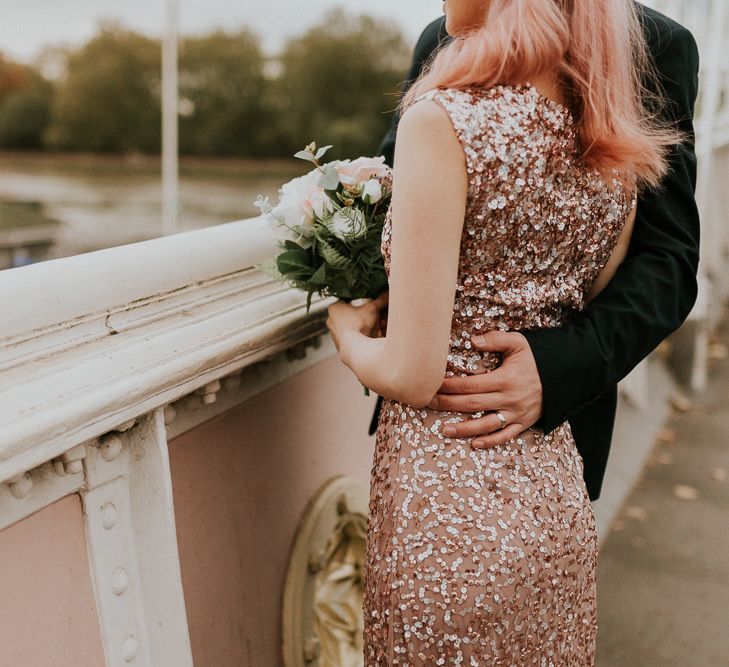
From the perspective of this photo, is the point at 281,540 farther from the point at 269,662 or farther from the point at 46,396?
the point at 46,396

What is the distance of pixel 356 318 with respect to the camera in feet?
4.69

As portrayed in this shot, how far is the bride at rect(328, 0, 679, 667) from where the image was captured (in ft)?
3.63

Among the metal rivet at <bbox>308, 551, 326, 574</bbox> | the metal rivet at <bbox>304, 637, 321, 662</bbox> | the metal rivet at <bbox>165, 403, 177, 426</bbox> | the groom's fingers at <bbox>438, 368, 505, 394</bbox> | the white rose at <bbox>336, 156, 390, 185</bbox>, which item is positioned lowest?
the metal rivet at <bbox>304, 637, 321, 662</bbox>

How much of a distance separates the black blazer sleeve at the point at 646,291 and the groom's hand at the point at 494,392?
0.04 m

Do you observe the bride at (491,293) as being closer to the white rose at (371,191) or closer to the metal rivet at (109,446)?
the white rose at (371,191)

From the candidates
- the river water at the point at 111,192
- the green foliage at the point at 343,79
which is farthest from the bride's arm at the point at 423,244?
the green foliage at the point at 343,79

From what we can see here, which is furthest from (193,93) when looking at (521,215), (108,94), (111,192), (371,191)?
(521,215)

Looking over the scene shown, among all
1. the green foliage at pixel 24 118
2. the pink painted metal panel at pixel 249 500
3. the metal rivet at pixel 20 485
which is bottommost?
the green foliage at pixel 24 118

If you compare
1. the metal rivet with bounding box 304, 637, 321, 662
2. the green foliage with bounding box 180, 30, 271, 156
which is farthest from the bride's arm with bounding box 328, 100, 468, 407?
the green foliage with bounding box 180, 30, 271, 156

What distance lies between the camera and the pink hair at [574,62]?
1.13m

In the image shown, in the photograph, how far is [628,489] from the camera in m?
3.93

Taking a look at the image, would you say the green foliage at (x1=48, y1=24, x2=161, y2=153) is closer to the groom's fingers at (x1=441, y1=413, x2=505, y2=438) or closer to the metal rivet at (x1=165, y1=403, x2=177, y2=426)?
the metal rivet at (x1=165, y1=403, x2=177, y2=426)

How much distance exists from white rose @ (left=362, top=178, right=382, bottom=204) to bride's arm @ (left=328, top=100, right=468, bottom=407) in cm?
26

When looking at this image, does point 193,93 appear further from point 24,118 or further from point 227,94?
point 24,118
